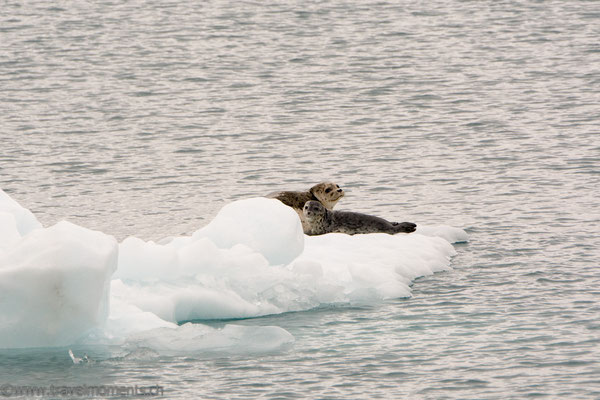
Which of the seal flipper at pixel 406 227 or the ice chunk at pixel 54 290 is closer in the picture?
the ice chunk at pixel 54 290

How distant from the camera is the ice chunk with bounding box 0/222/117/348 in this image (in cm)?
1088

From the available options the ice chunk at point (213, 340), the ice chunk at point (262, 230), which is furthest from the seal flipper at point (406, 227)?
the ice chunk at point (213, 340)

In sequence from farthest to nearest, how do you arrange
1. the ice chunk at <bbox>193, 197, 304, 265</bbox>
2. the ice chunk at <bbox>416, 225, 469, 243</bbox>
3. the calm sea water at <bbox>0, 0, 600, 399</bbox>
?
the ice chunk at <bbox>416, 225, 469, 243</bbox> < the ice chunk at <bbox>193, 197, 304, 265</bbox> < the calm sea water at <bbox>0, 0, 600, 399</bbox>

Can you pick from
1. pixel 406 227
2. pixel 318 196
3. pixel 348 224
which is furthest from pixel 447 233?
pixel 318 196

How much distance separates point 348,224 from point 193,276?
3.31m

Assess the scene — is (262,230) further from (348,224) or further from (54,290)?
(54,290)

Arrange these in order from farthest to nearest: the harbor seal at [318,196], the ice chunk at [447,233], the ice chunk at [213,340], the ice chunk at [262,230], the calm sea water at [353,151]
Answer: the harbor seal at [318,196] < the ice chunk at [447,233] < the ice chunk at [262,230] < the ice chunk at [213,340] < the calm sea water at [353,151]

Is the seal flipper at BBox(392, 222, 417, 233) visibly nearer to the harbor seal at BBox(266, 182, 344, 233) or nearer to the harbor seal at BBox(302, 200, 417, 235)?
the harbor seal at BBox(302, 200, 417, 235)

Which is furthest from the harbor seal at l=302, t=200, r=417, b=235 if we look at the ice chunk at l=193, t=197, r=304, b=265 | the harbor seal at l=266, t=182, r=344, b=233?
the ice chunk at l=193, t=197, r=304, b=265

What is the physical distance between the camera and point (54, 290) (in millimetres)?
10930

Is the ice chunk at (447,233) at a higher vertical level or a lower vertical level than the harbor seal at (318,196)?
lower

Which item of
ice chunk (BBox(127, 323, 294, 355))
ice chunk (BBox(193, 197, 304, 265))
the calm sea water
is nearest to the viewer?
the calm sea water

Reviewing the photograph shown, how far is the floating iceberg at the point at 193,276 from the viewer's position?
1093 cm

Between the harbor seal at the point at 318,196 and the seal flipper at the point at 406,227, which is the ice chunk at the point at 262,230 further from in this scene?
the harbor seal at the point at 318,196
